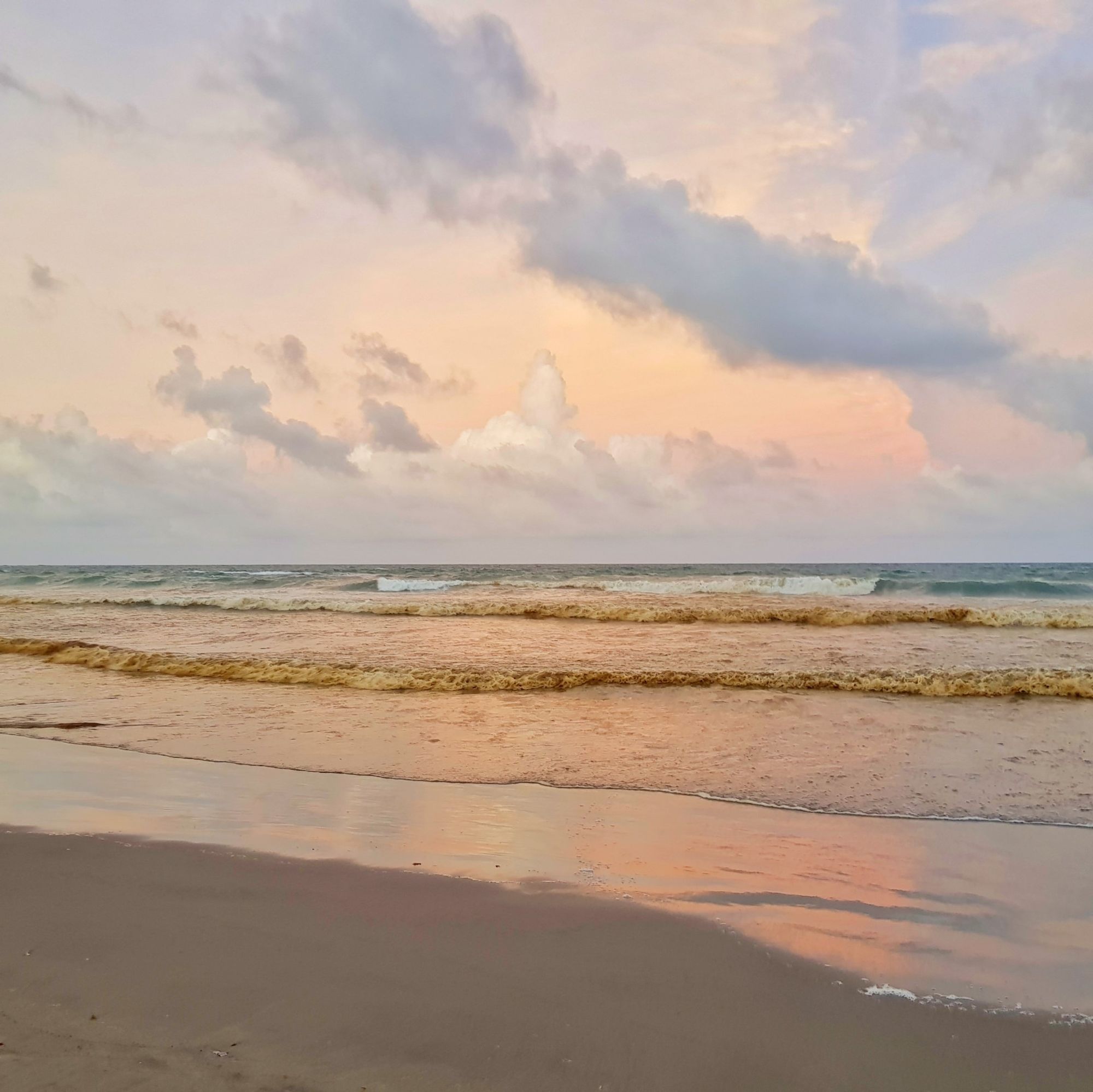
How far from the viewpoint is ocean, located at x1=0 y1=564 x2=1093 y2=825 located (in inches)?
299

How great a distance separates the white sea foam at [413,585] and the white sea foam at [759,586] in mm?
9241

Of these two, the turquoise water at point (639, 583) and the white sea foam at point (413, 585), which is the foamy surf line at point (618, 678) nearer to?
the turquoise water at point (639, 583)

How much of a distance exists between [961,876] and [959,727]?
5.30 metres

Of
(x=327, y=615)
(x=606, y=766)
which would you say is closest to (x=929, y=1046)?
(x=606, y=766)

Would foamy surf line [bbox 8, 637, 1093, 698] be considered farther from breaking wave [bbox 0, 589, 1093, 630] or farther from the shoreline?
breaking wave [bbox 0, 589, 1093, 630]

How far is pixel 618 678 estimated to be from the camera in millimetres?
13148

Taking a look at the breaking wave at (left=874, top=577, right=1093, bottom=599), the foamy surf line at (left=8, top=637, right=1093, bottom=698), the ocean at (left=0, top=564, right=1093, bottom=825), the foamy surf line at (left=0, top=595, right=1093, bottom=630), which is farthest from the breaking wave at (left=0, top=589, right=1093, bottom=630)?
the foamy surf line at (left=8, top=637, right=1093, bottom=698)

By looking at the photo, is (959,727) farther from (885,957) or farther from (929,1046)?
(929,1046)

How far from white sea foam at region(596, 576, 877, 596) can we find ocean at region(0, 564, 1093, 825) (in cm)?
1158

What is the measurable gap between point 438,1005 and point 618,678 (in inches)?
393

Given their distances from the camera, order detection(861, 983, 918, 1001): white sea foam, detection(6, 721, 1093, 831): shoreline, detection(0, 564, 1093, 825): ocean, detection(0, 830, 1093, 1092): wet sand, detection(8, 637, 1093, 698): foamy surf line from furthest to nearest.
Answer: detection(8, 637, 1093, 698): foamy surf line < detection(0, 564, 1093, 825): ocean < detection(6, 721, 1093, 831): shoreline < detection(861, 983, 918, 1001): white sea foam < detection(0, 830, 1093, 1092): wet sand

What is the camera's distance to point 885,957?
385 centimetres

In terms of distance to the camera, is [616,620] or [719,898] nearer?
[719,898]

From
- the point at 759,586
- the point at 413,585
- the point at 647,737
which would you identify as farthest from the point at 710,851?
the point at 413,585
